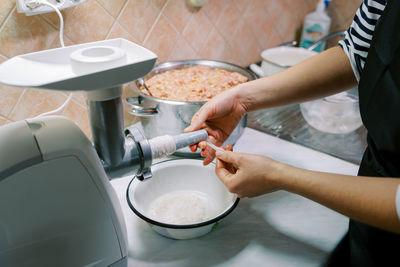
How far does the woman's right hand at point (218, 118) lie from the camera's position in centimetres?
80

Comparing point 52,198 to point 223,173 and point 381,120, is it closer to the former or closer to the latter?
point 223,173

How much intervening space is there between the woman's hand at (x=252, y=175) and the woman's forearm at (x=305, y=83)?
23 centimetres

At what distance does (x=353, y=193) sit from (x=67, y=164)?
1.47ft

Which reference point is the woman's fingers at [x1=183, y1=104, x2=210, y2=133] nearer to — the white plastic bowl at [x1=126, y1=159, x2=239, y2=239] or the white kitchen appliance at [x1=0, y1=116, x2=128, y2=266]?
the white plastic bowl at [x1=126, y1=159, x2=239, y2=239]

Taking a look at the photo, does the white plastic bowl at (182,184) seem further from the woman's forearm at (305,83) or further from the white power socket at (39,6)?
the white power socket at (39,6)

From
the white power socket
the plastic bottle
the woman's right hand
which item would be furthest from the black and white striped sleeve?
the plastic bottle

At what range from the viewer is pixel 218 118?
900 mm

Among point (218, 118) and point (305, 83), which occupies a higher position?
point (305, 83)

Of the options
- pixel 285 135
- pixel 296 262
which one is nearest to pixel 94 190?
pixel 296 262

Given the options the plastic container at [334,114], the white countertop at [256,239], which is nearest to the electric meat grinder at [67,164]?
the white countertop at [256,239]

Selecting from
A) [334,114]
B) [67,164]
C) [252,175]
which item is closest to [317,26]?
[334,114]

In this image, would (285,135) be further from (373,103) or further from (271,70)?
(373,103)

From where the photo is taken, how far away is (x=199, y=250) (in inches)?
27.5

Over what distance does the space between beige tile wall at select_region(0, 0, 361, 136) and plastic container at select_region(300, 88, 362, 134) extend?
480 millimetres
